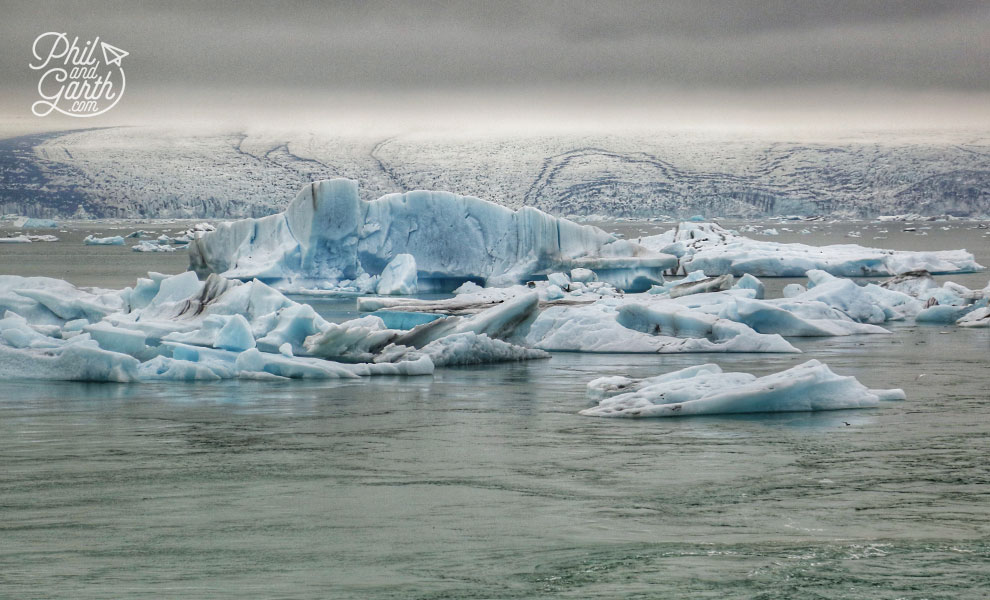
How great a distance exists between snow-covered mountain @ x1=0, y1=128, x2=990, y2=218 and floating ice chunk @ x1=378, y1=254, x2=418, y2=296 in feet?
186

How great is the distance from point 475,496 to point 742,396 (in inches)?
111

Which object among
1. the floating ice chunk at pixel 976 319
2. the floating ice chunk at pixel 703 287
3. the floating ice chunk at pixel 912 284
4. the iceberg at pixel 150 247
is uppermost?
the floating ice chunk at pixel 703 287

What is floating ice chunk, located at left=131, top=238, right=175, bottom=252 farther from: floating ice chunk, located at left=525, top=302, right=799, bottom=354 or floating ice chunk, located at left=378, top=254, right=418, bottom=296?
floating ice chunk, located at left=525, top=302, right=799, bottom=354

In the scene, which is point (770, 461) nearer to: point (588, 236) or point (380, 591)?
point (380, 591)

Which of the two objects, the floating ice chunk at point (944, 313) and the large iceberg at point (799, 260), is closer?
the floating ice chunk at point (944, 313)

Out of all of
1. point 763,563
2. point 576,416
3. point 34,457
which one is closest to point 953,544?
point 763,563

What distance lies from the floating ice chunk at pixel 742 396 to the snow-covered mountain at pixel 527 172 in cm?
6649

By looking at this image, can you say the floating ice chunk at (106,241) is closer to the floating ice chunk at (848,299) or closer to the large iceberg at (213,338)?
the large iceberg at (213,338)

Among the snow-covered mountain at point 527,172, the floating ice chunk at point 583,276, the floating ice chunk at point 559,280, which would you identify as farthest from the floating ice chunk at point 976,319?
the snow-covered mountain at point 527,172

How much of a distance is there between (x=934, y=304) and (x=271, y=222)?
1080 cm

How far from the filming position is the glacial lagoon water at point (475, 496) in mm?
4086

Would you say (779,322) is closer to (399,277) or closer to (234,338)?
(234,338)

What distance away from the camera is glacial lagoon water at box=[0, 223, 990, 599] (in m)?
4.09

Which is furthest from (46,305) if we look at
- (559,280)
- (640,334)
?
(559,280)
